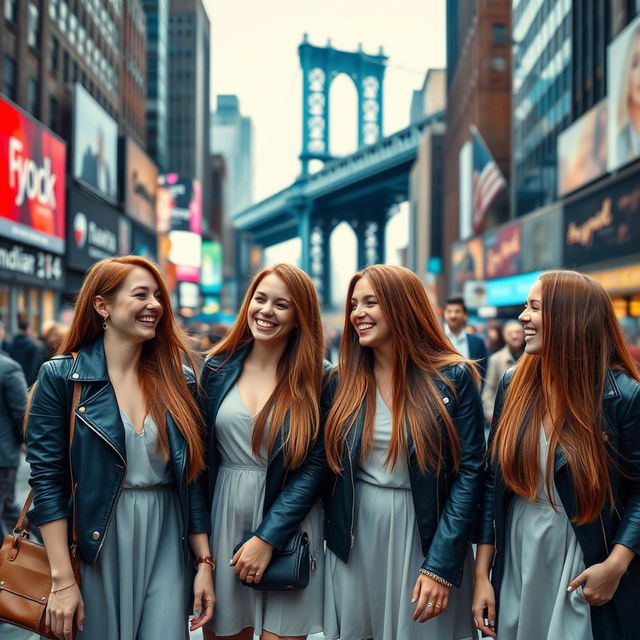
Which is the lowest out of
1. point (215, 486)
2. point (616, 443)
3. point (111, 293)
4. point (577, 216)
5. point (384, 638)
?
point (384, 638)

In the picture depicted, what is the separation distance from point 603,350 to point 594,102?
26923mm

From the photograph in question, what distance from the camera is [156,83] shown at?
62.8 metres

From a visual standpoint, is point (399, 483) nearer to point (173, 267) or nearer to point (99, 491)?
point (99, 491)

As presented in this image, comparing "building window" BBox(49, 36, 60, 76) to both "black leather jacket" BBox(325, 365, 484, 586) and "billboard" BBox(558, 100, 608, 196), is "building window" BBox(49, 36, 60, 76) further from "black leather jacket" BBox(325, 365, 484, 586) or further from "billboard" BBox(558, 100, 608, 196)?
"black leather jacket" BBox(325, 365, 484, 586)

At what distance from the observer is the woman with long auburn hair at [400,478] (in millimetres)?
2793

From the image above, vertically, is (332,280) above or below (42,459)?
above

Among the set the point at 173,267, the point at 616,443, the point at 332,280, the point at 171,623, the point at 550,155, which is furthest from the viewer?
the point at 332,280

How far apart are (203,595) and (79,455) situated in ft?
2.29

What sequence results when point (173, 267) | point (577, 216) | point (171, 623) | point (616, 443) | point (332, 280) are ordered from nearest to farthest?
point (616, 443) < point (171, 623) < point (577, 216) < point (173, 267) < point (332, 280)

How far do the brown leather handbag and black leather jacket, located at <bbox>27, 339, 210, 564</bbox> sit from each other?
0.03 m

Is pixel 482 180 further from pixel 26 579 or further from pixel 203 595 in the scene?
pixel 26 579

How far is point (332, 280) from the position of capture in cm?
9919

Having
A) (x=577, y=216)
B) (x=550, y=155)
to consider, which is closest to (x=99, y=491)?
(x=577, y=216)

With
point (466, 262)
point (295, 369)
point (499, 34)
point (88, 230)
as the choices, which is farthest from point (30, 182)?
point (499, 34)
